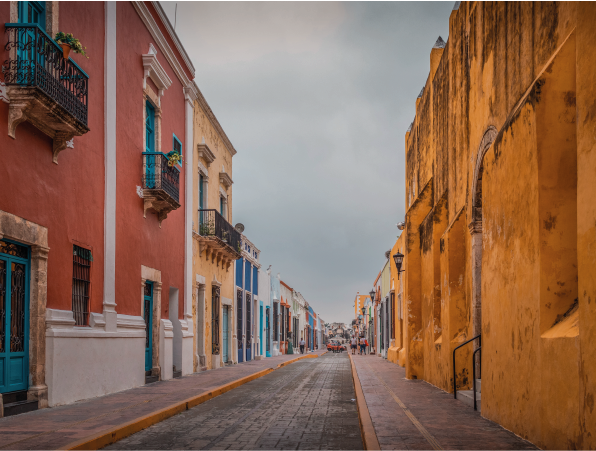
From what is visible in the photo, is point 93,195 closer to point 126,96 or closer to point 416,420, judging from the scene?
point 126,96

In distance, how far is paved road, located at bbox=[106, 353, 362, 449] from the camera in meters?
7.58

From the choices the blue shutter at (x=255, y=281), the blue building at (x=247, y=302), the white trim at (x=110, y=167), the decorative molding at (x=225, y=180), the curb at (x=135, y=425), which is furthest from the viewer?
the blue shutter at (x=255, y=281)

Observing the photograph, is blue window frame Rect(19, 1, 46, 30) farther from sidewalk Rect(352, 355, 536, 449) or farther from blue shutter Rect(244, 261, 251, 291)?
blue shutter Rect(244, 261, 251, 291)

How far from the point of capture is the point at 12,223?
9.41 metres

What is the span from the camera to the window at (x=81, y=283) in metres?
11.8

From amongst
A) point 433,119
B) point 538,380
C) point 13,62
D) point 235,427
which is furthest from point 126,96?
point 538,380

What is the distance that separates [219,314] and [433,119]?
490 inches

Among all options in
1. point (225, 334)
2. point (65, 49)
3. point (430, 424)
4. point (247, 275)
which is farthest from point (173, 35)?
point (247, 275)

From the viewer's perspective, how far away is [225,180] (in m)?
26.4

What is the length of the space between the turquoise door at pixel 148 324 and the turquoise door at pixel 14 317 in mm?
6296

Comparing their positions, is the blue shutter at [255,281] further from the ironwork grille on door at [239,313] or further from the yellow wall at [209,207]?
the yellow wall at [209,207]

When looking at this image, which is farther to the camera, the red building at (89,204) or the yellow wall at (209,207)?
the yellow wall at (209,207)

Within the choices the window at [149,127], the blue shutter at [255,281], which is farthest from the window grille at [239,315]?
the window at [149,127]

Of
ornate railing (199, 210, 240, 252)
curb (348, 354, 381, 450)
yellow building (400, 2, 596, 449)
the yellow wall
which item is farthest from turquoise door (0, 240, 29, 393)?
ornate railing (199, 210, 240, 252)
